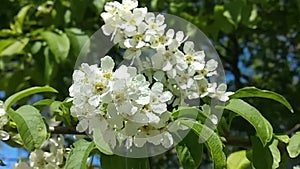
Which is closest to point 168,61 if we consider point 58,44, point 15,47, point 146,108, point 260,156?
point 146,108

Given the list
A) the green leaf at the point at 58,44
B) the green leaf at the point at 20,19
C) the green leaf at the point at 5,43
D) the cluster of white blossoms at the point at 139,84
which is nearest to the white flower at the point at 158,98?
the cluster of white blossoms at the point at 139,84

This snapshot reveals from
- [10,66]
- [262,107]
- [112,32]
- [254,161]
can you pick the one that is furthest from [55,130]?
[10,66]

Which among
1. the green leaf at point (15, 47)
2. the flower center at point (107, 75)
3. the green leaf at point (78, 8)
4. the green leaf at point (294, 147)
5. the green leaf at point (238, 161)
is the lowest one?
the green leaf at point (15, 47)

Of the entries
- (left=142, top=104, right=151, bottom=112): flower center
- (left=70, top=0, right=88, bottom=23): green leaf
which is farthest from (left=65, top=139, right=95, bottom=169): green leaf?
(left=70, top=0, right=88, bottom=23): green leaf

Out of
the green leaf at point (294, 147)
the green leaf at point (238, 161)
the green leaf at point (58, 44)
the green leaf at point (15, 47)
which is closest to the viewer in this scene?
the green leaf at point (294, 147)

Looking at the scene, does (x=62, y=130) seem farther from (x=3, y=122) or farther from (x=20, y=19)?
(x=20, y=19)

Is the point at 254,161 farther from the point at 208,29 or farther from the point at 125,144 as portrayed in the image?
the point at 208,29

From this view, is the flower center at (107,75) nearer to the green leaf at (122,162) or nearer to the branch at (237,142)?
the green leaf at (122,162)
